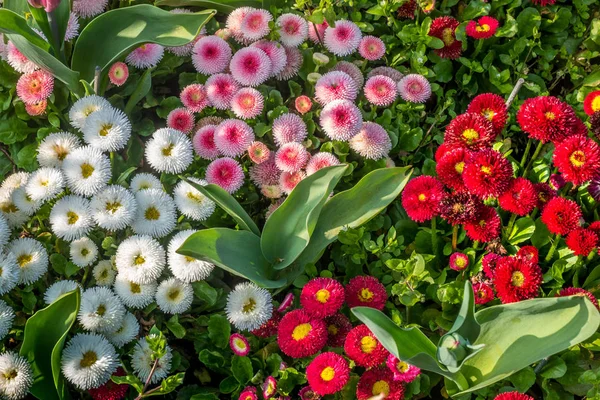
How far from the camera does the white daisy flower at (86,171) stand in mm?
1902

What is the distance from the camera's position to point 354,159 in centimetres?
230

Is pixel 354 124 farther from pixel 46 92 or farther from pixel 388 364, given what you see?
pixel 46 92

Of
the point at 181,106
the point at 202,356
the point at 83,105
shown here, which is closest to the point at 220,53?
the point at 181,106

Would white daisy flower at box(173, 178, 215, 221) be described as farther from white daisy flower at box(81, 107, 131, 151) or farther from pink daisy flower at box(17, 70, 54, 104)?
pink daisy flower at box(17, 70, 54, 104)

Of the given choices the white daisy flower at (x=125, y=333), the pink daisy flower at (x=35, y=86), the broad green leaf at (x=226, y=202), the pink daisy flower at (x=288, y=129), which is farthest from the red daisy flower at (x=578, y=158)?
the pink daisy flower at (x=35, y=86)

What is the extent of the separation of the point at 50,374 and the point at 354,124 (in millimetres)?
1169

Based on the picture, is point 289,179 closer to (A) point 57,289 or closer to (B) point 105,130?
(B) point 105,130

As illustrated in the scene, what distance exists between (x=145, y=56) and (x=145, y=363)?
1049 mm

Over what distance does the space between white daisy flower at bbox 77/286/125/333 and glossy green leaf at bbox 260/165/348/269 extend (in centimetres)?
45

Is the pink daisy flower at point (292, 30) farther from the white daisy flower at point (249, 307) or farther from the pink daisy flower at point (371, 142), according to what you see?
the white daisy flower at point (249, 307)

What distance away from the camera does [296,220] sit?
1.92 m

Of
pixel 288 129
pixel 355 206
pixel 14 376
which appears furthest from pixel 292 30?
pixel 14 376

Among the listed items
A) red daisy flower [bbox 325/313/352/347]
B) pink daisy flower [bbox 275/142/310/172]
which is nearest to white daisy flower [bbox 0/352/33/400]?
red daisy flower [bbox 325/313/352/347]

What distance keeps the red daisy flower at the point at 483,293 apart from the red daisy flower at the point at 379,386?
326mm
